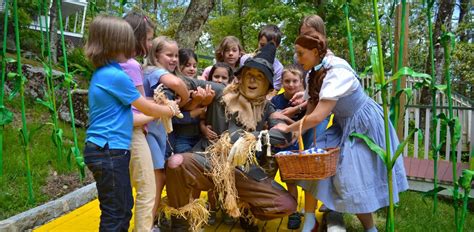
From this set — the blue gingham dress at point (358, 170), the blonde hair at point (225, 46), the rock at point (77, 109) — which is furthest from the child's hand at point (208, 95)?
the rock at point (77, 109)

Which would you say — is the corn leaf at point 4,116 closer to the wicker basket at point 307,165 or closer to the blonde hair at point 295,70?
the blonde hair at point 295,70

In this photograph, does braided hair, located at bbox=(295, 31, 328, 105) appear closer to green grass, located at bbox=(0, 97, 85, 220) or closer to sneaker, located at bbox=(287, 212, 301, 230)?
sneaker, located at bbox=(287, 212, 301, 230)

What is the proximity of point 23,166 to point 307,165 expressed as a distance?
314 centimetres

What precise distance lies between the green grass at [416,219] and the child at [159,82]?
1506 mm

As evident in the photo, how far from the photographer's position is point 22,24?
11.7 metres

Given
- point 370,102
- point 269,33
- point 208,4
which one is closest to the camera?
point 370,102

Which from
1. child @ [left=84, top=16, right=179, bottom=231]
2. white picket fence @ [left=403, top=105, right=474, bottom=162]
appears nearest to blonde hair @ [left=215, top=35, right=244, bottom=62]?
child @ [left=84, top=16, right=179, bottom=231]

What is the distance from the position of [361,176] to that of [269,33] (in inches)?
83.0

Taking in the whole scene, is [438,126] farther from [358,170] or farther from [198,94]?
[198,94]

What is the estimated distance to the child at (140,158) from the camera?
8.79 ft

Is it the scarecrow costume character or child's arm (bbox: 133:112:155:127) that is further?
the scarecrow costume character

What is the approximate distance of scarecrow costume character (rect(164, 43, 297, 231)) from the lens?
9.34 feet

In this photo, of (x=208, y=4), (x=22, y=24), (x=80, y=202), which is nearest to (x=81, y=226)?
(x=80, y=202)

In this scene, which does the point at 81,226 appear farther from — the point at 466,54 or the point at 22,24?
the point at 466,54
